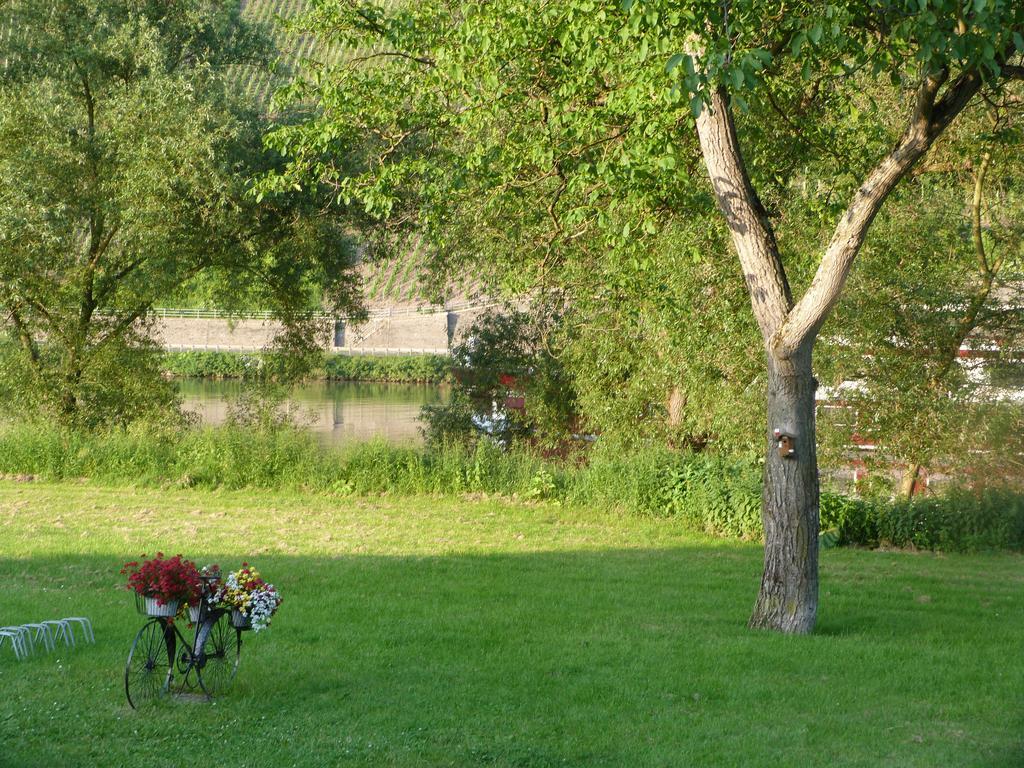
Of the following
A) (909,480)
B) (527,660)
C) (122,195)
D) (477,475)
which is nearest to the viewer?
(527,660)

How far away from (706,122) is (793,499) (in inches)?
115

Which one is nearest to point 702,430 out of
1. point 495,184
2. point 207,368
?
point 495,184

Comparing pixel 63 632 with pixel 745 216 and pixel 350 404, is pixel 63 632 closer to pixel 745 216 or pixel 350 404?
pixel 745 216

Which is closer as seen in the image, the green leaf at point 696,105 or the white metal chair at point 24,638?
the green leaf at point 696,105

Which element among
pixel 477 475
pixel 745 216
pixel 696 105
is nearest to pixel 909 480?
pixel 477 475

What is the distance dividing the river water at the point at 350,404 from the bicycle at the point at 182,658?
1946cm

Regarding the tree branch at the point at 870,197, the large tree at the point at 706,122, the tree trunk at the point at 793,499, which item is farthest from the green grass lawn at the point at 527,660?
the tree branch at the point at 870,197

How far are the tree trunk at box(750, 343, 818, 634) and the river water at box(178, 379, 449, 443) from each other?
61.0ft

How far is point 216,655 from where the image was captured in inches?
256

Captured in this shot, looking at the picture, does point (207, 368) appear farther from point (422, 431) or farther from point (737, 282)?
point (737, 282)

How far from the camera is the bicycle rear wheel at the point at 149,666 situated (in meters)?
6.35

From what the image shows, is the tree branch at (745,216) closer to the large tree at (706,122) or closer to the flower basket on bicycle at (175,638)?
the large tree at (706,122)

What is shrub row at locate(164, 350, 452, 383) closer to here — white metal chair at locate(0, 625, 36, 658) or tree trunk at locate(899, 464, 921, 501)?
tree trunk at locate(899, 464, 921, 501)

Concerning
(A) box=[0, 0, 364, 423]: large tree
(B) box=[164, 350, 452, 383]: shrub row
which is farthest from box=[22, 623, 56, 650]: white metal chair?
(B) box=[164, 350, 452, 383]: shrub row
